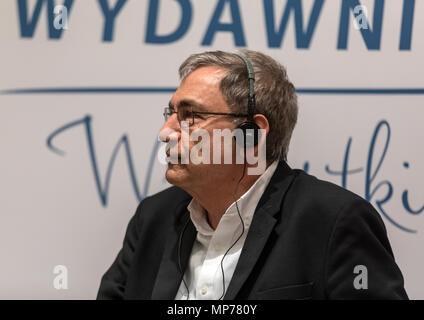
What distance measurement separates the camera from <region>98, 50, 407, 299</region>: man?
49.1 inches

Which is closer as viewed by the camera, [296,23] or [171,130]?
[171,130]

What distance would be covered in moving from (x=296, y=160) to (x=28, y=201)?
2.75ft

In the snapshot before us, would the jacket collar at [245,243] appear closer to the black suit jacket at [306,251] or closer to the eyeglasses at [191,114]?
the black suit jacket at [306,251]

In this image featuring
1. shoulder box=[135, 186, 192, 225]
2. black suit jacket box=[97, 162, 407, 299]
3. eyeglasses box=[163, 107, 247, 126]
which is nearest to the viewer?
black suit jacket box=[97, 162, 407, 299]

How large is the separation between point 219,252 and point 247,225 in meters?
0.10

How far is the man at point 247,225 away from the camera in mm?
1246

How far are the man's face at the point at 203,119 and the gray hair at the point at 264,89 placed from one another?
0.08 feet

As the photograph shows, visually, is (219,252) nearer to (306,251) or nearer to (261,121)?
(306,251)

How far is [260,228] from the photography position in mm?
1305

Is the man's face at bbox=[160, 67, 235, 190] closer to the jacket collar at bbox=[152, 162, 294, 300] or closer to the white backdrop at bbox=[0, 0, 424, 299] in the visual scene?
the jacket collar at bbox=[152, 162, 294, 300]

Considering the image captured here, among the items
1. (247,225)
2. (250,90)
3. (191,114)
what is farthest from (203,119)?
(247,225)

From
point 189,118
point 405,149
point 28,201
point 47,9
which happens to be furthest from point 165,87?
point 405,149

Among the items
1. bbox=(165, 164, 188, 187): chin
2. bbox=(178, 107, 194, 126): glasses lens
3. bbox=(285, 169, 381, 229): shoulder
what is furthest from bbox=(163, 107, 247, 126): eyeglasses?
bbox=(285, 169, 381, 229): shoulder

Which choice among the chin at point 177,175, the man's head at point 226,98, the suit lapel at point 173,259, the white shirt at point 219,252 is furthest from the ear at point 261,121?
the suit lapel at point 173,259
